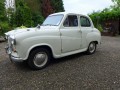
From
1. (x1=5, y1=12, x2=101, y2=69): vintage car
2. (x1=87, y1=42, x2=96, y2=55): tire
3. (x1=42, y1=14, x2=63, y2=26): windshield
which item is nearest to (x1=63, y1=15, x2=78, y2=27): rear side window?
(x1=5, y1=12, x2=101, y2=69): vintage car

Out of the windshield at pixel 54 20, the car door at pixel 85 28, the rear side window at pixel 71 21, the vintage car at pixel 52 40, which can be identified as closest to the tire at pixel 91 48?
the vintage car at pixel 52 40

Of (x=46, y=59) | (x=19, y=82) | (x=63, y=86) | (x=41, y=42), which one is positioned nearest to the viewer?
(x=63, y=86)

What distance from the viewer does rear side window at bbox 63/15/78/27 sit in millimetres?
6027

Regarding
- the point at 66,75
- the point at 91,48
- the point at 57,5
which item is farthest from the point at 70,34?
the point at 57,5

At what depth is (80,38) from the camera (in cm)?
646

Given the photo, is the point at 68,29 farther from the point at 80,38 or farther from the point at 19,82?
the point at 19,82

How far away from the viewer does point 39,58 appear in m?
5.27

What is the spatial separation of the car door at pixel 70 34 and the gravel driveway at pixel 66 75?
0.53m

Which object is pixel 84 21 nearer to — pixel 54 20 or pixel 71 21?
pixel 71 21

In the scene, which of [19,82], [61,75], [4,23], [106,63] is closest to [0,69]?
[19,82]

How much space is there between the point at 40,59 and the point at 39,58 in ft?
0.17

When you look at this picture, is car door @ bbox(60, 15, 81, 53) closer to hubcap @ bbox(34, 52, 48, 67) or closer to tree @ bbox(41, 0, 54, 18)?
hubcap @ bbox(34, 52, 48, 67)

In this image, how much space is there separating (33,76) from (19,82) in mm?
472

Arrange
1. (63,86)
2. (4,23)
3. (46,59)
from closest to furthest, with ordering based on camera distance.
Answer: (63,86) → (46,59) → (4,23)
